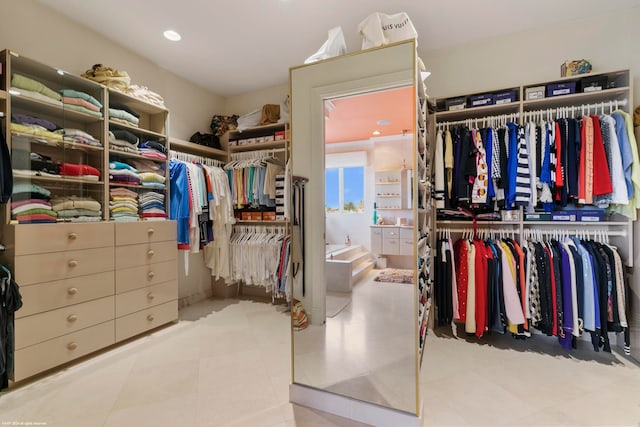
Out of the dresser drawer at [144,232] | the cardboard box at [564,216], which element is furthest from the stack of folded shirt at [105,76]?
the cardboard box at [564,216]

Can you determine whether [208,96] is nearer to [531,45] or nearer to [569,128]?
[531,45]

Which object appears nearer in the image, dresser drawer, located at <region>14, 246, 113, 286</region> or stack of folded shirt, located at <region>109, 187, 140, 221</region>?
dresser drawer, located at <region>14, 246, 113, 286</region>

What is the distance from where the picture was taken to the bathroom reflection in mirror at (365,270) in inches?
61.4

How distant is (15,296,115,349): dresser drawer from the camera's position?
1803 mm

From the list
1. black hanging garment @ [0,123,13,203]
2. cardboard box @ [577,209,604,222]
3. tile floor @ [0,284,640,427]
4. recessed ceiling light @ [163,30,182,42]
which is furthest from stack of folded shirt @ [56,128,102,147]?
cardboard box @ [577,209,604,222]

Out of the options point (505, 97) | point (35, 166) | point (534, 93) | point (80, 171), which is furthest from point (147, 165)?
point (534, 93)

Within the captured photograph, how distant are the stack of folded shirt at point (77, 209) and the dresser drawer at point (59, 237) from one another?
0.10m

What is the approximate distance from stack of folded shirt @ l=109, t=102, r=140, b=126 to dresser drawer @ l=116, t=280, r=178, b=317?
4.96ft

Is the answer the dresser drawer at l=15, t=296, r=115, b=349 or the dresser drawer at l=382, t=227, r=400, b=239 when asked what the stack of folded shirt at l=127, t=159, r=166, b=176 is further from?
the dresser drawer at l=382, t=227, r=400, b=239

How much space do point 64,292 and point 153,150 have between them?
141 cm

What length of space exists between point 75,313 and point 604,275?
3926 millimetres

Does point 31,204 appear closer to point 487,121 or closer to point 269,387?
point 269,387

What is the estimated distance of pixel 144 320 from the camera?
2.53m

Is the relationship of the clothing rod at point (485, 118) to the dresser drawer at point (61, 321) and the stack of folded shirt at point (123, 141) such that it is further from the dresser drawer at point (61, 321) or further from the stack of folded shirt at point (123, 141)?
the dresser drawer at point (61, 321)
